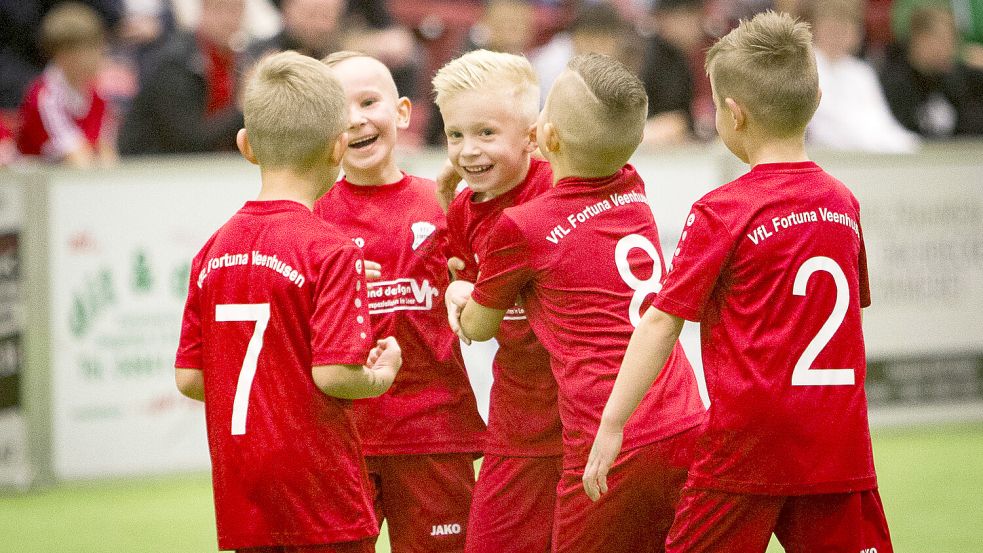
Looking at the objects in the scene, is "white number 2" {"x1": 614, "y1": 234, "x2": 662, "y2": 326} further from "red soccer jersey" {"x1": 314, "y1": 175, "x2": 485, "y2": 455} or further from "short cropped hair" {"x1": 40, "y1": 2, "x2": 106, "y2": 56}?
"short cropped hair" {"x1": 40, "y1": 2, "x2": 106, "y2": 56}

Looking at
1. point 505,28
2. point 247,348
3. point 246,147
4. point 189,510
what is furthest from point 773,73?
point 505,28

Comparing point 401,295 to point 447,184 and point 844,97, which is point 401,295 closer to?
point 447,184

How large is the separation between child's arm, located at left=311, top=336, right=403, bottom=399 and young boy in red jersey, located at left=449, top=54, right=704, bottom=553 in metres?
0.35

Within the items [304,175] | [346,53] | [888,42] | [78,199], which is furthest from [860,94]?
[304,175]

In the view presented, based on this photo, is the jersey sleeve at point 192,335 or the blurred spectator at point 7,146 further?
the blurred spectator at point 7,146

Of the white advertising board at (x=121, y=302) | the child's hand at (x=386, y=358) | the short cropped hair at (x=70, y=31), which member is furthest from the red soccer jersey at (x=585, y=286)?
the short cropped hair at (x=70, y=31)

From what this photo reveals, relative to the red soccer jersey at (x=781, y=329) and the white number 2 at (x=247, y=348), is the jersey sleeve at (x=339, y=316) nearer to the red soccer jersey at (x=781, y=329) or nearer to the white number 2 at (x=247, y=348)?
the white number 2 at (x=247, y=348)

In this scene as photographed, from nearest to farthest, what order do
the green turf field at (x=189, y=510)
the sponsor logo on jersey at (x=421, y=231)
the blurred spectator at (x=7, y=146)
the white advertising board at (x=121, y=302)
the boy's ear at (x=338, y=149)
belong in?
the boy's ear at (x=338, y=149)
the sponsor logo on jersey at (x=421, y=231)
the green turf field at (x=189, y=510)
the white advertising board at (x=121, y=302)
the blurred spectator at (x=7, y=146)

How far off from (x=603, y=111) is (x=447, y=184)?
759 millimetres

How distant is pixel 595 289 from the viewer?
344 cm

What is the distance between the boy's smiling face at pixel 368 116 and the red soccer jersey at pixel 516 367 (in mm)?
366

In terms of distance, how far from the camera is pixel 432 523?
4.07 m

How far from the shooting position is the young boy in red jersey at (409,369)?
13.3 ft

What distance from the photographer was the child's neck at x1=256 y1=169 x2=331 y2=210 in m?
3.29
